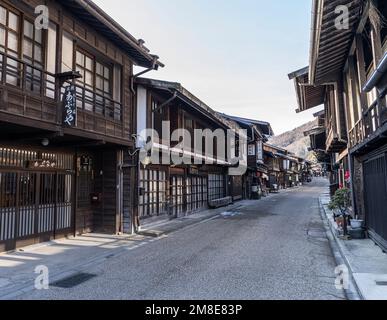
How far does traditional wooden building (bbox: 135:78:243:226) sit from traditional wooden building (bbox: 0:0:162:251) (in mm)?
991

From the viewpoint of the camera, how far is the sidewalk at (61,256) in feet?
23.0

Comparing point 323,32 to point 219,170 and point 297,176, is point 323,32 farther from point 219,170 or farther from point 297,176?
point 297,176

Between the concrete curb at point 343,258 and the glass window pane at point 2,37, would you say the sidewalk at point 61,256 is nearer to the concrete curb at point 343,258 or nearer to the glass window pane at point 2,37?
the glass window pane at point 2,37

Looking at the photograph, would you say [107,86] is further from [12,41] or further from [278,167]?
[278,167]

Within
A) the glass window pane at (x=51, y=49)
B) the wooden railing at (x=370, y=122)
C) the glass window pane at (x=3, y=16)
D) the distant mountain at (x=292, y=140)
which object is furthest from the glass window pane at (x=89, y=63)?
the distant mountain at (x=292, y=140)

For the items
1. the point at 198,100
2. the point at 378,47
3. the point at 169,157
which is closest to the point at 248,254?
the point at 378,47

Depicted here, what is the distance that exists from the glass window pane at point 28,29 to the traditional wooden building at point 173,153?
16.6 feet

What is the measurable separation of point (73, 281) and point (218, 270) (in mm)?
3292

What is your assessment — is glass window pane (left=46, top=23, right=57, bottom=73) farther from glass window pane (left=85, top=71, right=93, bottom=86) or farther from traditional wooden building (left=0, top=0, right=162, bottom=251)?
glass window pane (left=85, top=71, right=93, bottom=86)

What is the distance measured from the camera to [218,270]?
311 inches

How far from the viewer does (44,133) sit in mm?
9141

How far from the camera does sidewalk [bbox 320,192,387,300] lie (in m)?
6.09
